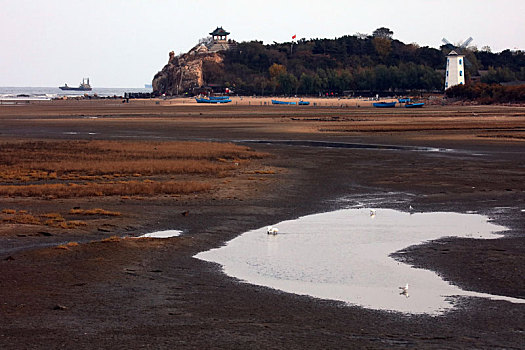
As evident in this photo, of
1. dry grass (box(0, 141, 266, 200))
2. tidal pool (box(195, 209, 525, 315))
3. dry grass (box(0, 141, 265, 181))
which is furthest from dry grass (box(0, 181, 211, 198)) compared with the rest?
tidal pool (box(195, 209, 525, 315))

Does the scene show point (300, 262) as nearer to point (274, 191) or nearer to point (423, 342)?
point (423, 342)

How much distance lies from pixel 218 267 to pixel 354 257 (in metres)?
3.41

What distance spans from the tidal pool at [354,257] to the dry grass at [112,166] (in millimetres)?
8573

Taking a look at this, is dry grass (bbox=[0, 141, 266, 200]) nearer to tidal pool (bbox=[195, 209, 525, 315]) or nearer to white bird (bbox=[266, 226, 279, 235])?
white bird (bbox=[266, 226, 279, 235])

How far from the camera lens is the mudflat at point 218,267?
38.3 feet

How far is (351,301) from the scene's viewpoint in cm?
1386

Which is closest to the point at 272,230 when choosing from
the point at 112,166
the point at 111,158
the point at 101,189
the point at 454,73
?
the point at 101,189

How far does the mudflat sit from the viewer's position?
11.7 meters

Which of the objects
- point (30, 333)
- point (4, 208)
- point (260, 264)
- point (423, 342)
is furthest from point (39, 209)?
point (423, 342)

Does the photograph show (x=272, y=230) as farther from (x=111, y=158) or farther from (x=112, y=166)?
(x=111, y=158)

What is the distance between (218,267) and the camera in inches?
661

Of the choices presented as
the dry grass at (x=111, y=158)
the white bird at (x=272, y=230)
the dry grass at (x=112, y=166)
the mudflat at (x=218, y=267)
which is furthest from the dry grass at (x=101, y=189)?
the white bird at (x=272, y=230)

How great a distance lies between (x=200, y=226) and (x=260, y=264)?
535 centimetres

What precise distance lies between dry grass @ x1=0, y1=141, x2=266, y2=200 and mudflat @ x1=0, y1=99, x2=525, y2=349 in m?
0.34
